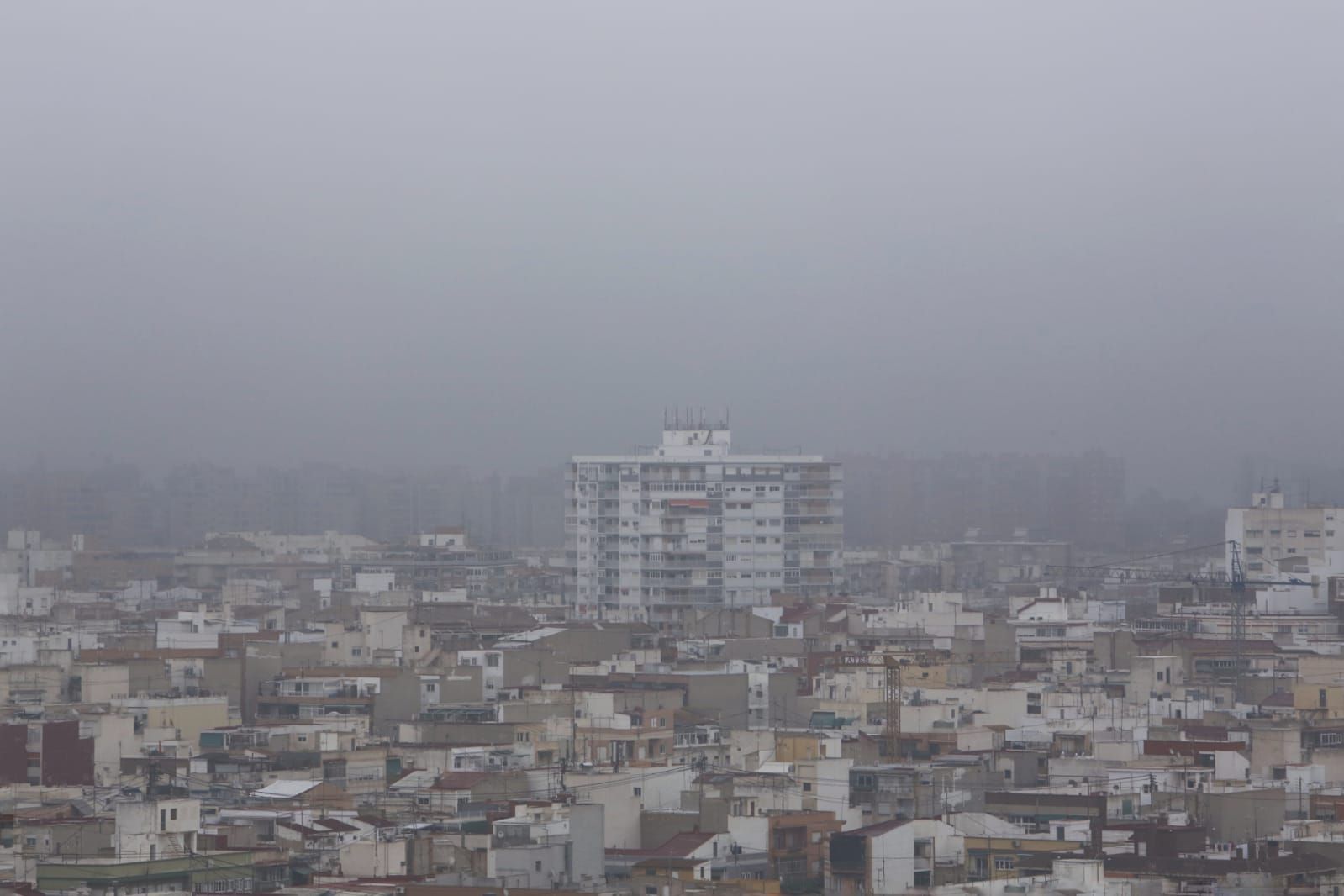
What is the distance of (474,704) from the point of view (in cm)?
2952

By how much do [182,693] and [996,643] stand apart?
13929mm

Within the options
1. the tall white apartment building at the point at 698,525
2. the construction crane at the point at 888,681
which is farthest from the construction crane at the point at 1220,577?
the tall white apartment building at the point at 698,525

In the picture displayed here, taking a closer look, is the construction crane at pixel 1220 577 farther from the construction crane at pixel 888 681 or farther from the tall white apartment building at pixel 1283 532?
the construction crane at pixel 888 681

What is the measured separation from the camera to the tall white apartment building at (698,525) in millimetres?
59219

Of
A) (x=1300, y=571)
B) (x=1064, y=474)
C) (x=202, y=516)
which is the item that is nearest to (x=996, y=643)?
(x=1300, y=571)

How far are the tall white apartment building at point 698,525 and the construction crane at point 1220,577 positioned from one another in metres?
7.51

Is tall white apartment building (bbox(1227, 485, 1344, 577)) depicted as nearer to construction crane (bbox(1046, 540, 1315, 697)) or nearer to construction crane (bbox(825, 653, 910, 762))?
construction crane (bbox(1046, 540, 1315, 697))

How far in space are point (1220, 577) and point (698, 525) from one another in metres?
10.6

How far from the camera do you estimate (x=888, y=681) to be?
96.1 feet

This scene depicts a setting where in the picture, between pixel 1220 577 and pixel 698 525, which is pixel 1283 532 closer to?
pixel 1220 577

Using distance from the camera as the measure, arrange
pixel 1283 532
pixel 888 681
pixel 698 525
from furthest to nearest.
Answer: pixel 698 525
pixel 1283 532
pixel 888 681

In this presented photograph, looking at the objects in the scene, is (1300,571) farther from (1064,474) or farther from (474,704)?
(1064,474)

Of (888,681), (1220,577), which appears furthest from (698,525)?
(888,681)

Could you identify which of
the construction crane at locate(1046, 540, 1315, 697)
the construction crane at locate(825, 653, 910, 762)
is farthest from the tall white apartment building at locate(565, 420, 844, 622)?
the construction crane at locate(825, 653, 910, 762)
